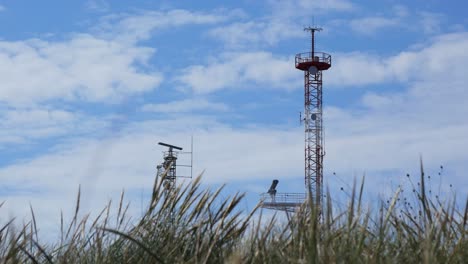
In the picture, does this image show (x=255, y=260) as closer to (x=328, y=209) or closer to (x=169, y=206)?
(x=328, y=209)

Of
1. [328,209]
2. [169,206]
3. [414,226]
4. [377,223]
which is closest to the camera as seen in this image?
[328,209]

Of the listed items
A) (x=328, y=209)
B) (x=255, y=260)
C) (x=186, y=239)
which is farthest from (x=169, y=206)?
(x=328, y=209)

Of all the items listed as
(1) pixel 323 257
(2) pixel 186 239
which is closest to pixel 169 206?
(2) pixel 186 239

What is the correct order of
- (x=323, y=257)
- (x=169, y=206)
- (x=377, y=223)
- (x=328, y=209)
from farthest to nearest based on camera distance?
(x=169, y=206) < (x=377, y=223) < (x=328, y=209) < (x=323, y=257)

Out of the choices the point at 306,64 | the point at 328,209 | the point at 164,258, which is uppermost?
the point at 306,64

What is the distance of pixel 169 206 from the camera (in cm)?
500

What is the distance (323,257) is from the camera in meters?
3.33

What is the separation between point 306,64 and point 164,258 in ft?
98.9

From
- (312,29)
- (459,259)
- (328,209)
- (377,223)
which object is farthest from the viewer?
(312,29)

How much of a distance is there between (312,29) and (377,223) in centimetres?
2991

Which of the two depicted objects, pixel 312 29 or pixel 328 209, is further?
pixel 312 29

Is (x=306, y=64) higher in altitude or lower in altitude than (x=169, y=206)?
higher

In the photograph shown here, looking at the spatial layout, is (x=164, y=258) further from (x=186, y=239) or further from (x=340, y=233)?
(x=340, y=233)

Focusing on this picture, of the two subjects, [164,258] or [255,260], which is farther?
[164,258]
